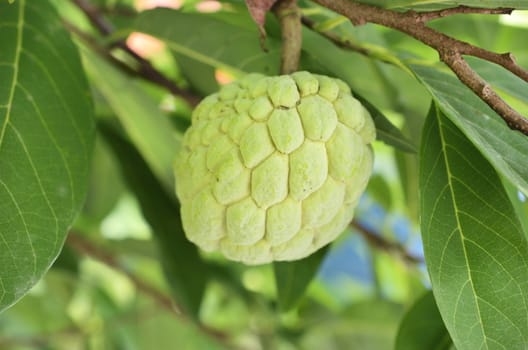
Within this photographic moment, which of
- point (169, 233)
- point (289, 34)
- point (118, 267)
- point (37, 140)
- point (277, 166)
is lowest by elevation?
point (118, 267)

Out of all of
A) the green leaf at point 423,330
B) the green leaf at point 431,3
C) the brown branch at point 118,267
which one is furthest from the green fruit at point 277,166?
the brown branch at point 118,267

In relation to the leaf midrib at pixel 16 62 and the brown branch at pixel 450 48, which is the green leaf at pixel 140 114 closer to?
the leaf midrib at pixel 16 62

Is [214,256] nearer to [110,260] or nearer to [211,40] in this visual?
[110,260]

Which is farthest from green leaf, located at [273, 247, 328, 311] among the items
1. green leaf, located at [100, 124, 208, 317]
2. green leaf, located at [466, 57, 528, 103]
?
green leaf, located at [466, 57, 528, 103]

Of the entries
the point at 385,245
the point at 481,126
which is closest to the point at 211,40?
the point at 481,126

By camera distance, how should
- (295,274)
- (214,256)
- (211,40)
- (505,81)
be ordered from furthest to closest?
(214,256) → (295,274) → (211,40) → (505,81)

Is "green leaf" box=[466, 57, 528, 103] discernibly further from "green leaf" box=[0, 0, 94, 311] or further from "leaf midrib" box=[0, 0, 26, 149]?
"leaf midrib" box=[0, 0, 26, 149]

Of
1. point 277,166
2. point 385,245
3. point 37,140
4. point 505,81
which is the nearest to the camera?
point 277,166

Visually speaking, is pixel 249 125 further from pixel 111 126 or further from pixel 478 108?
pixel 111 126
